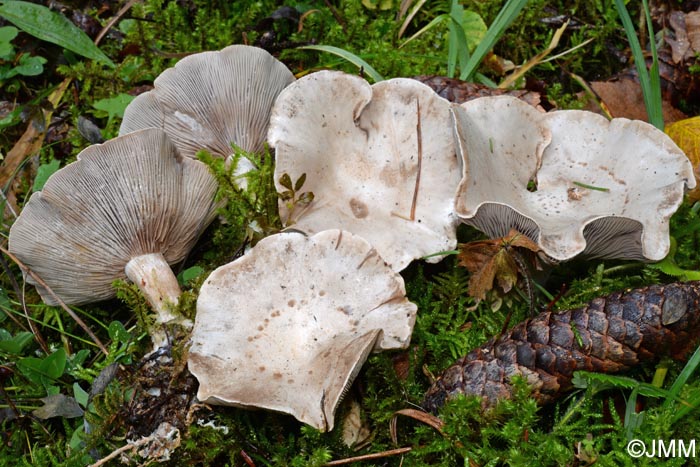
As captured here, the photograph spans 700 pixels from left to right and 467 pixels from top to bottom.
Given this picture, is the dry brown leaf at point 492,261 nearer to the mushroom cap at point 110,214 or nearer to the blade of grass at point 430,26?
the mushroom cap at point 110,214

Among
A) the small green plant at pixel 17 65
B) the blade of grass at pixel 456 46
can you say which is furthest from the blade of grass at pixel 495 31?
the small green plant at pixel 17 65

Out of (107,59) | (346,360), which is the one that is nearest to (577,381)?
(346,360)

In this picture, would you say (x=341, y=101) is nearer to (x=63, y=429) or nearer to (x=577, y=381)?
(x=577, y=381)

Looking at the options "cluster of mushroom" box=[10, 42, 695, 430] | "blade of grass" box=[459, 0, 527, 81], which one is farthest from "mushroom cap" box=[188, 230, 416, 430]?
"blade of grass" box=[459, 0, 527, 81]

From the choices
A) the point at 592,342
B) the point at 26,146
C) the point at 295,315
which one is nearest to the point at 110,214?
the point at 295,315

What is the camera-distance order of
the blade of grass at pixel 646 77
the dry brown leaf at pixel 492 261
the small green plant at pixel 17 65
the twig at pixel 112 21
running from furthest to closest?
the twig at pixel 112 21
the small green plant at pixel 17 65
the blade of grass at pixel 646 77
the dry brown leaf at pixel 492 261

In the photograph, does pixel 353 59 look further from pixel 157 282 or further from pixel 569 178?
pixel 157 282

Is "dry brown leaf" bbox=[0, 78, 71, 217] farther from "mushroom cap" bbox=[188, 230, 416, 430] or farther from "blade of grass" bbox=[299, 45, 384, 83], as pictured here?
"mushroom cap" bbox=[188, 230, 416, 430]
